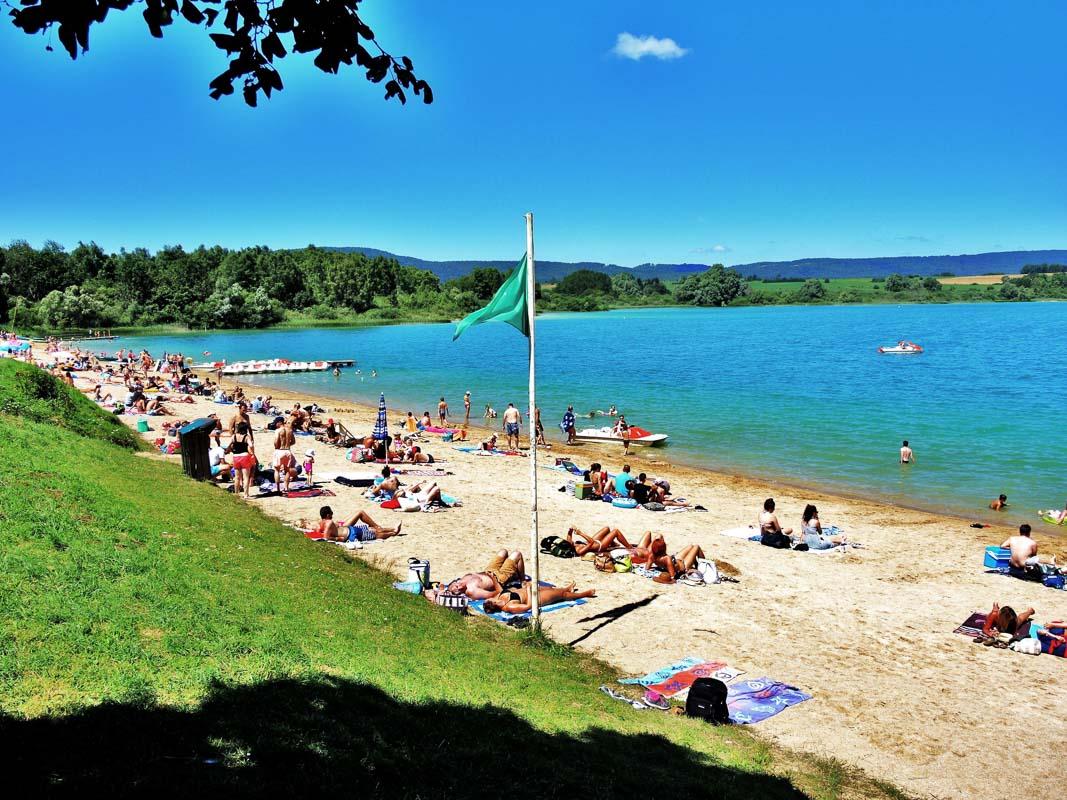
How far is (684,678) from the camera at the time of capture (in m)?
8.73

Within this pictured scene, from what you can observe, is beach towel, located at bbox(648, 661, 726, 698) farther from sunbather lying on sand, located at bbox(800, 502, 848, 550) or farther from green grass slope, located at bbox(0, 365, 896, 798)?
sunbather lying on sand, located at bbox(800, 502, 848, 550)

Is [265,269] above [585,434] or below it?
above

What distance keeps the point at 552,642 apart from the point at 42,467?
24.5 feet

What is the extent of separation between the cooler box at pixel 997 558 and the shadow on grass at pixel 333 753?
10.3m

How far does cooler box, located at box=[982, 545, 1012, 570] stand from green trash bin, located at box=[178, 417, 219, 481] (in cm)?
1608

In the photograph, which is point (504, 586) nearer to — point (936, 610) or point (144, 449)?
point (936, 610)

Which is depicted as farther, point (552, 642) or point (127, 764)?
point (552, 642)

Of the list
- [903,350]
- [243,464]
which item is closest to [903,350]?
[903,350]

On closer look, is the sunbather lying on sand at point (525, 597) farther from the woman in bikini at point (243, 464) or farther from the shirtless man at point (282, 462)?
the woman in bikini at point (243, 464)

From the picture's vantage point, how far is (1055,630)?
34.6 feet

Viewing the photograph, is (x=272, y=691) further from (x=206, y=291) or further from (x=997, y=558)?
(x=206, y=291)

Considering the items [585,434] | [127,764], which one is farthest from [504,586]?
[585,434]

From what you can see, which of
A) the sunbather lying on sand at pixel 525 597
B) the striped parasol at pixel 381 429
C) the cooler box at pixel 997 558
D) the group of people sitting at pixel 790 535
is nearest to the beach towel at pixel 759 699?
the sunbather lying on sand at pixel 525 597

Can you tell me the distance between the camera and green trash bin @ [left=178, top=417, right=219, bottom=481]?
15828mm
